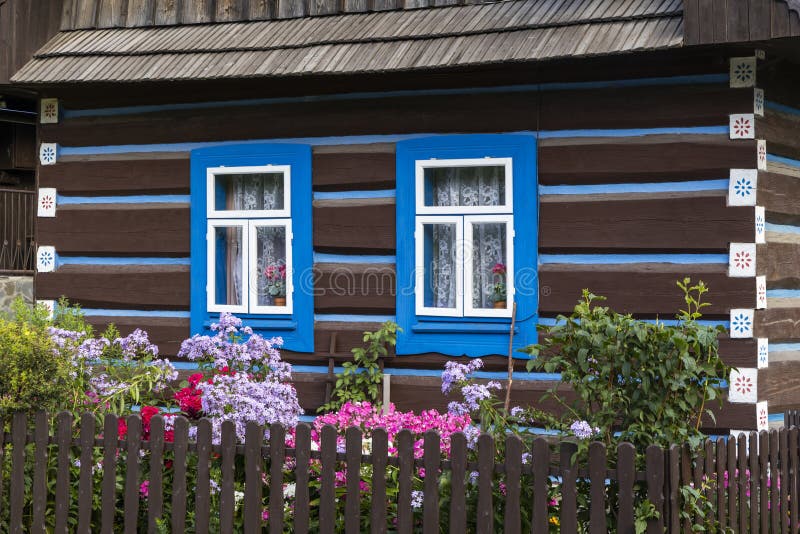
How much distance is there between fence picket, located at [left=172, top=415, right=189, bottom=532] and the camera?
6016mm

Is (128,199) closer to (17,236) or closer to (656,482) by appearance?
(17,236)

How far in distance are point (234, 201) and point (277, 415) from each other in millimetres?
3305

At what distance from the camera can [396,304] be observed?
883cm

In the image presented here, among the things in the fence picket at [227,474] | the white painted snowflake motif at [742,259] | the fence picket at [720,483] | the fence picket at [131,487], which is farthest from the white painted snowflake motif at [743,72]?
the fence picket at [131,487]

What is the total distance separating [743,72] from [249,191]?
14.1 ft

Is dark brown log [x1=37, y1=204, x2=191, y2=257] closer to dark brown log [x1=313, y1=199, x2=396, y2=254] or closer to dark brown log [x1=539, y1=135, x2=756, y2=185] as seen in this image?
dark brown log [x1=313, y1=199, x2=396, y2=254]

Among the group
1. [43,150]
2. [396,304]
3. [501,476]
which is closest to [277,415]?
[501,476]

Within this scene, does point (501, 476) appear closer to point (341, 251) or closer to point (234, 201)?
point (341, 251)

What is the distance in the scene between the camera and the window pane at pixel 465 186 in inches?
339

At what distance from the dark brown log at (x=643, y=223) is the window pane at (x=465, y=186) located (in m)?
0.45

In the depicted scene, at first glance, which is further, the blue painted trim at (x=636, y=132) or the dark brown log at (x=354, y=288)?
Answer: the dark brown log at (x=354, y=288)

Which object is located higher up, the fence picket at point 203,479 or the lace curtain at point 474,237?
the lace curtain at point 474,237

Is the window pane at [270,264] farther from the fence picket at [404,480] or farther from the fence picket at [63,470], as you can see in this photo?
the fence picket at [404,480]

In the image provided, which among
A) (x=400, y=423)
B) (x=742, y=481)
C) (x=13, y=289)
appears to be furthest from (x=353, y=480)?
(x=13, y=289)
